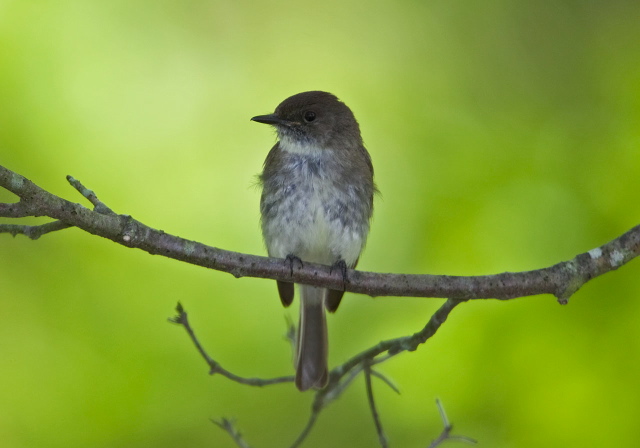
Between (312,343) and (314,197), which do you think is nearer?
(314,197)

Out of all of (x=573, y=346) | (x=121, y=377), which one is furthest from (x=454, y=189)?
(x=121, y=377)

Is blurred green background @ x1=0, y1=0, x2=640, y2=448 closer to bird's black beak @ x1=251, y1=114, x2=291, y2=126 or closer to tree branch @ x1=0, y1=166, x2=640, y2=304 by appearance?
bird's black beak @ x1=251, y1=114, x2=291, y2=126

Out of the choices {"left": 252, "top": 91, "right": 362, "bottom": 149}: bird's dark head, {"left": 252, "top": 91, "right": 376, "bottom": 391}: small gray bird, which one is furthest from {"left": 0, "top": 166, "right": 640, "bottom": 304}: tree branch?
{"left": 252, "top": 91, "right": 362, "bottom": 149}: bird's dark head

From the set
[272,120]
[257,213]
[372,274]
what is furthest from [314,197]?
[372,274]

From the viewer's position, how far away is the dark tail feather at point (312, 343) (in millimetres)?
4070

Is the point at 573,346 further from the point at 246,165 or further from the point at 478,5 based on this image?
the point at 478,5

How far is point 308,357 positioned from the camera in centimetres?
A: 423

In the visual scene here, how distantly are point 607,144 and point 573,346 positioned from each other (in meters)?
1.28

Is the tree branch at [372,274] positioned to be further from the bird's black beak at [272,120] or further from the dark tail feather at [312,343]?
the bird's black beak at [272,120]

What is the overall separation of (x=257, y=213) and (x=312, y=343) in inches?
35.8

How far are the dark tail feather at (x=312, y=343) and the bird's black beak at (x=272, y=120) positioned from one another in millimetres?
964

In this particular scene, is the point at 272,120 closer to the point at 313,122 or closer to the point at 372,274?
the point at 313,122

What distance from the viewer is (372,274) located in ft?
10.5

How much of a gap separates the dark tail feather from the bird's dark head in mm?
858
